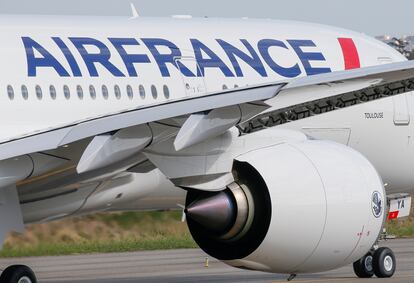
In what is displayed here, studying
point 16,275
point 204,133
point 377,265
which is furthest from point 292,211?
point 377,265

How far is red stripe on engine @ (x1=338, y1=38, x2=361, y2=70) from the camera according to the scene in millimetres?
20984

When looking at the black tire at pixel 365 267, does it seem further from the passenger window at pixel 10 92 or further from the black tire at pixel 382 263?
the passenger window at pixel 10 92

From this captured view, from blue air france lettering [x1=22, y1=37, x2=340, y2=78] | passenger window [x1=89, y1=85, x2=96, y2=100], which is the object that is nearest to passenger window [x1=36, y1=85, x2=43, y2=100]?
blue air france lettering [x1=22, y1=37, x2=340, y2=78]

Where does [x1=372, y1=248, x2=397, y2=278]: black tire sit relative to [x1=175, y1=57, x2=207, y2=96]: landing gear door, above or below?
below

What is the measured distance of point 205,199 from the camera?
15.1 m

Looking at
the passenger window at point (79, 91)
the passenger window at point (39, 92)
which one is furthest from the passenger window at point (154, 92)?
the passenger window at point (39, 92)

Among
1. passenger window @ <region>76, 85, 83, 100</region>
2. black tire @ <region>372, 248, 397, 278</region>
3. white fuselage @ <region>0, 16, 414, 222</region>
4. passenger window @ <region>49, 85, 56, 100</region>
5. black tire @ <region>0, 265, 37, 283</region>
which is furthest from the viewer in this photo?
black tire @ <region>372, 248, 397, 278</region>

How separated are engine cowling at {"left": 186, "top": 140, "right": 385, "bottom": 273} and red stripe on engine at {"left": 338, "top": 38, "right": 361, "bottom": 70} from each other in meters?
5.48

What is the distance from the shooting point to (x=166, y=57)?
18844 millimetres

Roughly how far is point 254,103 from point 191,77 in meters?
5.83

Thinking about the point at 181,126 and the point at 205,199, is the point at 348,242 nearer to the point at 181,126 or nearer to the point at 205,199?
the point at 205,199

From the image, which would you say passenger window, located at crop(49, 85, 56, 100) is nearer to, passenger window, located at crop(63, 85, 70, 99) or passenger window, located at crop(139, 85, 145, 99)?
passenger window, located at crop(63, 85, 70, 99)

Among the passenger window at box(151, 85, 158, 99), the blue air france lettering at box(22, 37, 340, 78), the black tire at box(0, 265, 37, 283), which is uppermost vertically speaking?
the blue air france lettering at box(22, 37, 340, 78)

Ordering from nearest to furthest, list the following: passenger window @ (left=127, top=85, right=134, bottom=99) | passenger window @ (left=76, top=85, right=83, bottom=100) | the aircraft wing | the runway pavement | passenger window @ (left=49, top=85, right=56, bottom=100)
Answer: the aircraft wing < passenger window @ (left=49, top=85, right=56, bottom=100) < passenger window @ (left=76, top=85, right=83, bottom=100) < passenger window @ (left=127, top=85, right=134, bottom=99) < the runway pavement
